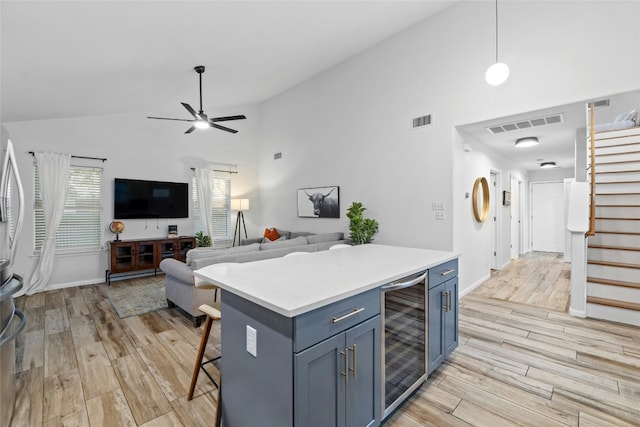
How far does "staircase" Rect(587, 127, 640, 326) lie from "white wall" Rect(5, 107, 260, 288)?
22.5 feet

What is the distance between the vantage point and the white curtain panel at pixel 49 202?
4566mm

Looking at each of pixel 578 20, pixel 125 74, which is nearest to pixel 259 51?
pixel 125 74

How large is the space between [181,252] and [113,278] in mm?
1218

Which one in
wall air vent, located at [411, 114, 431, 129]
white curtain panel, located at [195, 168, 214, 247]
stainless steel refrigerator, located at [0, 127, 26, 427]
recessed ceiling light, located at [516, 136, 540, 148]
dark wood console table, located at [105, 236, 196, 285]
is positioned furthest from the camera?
white curtain panel, located at [195, 168, 214, 247]

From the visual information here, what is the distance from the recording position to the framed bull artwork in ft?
18.9

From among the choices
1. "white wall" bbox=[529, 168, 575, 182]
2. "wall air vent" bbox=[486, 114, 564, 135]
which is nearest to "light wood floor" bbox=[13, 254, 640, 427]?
"wall air vent" bbox=[486, 114, 564, 135]

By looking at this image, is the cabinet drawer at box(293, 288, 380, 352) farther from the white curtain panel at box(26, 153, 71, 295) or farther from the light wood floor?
the white curtain panel at box(26, 153, 71, 295)

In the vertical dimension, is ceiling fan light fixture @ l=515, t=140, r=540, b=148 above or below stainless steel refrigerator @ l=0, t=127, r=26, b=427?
above

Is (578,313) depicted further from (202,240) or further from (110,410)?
(202,240)

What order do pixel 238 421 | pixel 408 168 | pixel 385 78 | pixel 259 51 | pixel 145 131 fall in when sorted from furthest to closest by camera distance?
pixel 145 131 → pixel 385 78 → pixel 408 168 → pixel 259 51 → pixel 238 421

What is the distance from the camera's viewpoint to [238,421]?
1492mm

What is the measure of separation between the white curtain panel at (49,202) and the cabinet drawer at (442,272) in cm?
578

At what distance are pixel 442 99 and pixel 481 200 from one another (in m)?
1.96

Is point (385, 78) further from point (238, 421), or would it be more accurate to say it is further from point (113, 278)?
point (113, 278)
